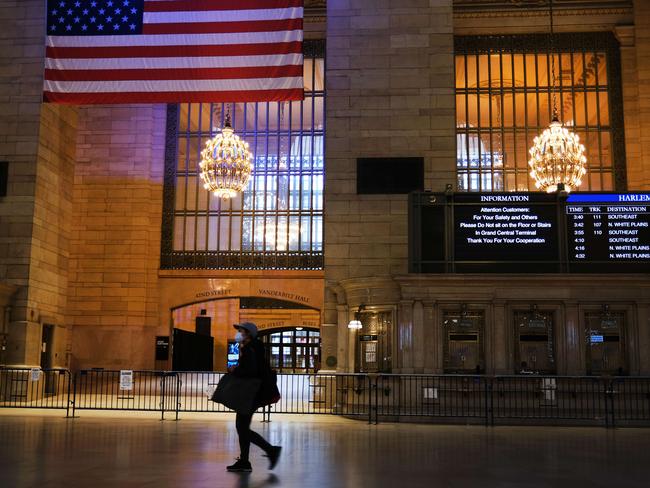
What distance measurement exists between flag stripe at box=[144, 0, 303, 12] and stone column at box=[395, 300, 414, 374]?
27.9 feet

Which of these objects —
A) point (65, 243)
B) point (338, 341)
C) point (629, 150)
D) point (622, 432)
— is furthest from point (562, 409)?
point (65, 243)

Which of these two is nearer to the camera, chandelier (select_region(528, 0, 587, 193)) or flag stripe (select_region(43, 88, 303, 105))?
flag stripe (select_region(43, 88, 303, 105))

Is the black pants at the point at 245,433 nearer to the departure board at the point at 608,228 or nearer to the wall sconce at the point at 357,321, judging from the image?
the wall sconce at the point at 357,321

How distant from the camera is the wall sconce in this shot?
1722 cm

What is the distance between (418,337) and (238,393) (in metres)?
8.41

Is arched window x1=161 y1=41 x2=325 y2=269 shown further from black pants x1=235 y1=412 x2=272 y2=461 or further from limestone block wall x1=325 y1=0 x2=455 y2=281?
black pants x1=235 y1=412 x2=272 y2=461

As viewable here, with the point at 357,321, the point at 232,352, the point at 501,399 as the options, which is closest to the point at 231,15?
the point at 357,321

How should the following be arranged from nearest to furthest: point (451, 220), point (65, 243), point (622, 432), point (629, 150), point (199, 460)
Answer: point (199, 460)
point (622, 432)
point (451, 220)
point (65, 243)
point (629, 150)

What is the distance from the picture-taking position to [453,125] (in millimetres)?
20344

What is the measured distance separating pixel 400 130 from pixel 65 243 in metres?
11.5

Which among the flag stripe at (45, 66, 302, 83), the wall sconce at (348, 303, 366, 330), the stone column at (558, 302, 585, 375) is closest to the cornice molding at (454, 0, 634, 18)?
the flag stripe at (45, 66, 302, 83)

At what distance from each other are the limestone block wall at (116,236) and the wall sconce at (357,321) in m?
12.9

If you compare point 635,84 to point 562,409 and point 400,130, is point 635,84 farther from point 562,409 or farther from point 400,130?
point 562,409

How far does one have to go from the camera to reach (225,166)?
22688 mm
